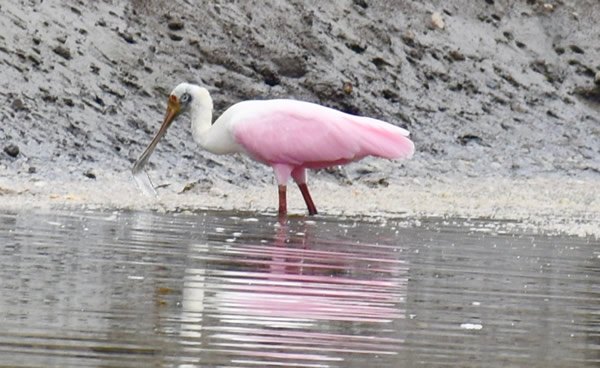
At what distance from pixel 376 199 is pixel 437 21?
21.7 feet

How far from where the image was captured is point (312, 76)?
1853cm

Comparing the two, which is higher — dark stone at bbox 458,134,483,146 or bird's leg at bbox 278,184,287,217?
dark stone at bbox 458,134,483,146

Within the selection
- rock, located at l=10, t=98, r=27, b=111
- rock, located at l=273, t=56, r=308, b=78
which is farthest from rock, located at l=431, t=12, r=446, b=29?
rock, located at l=10, t=98, r=27, b=111

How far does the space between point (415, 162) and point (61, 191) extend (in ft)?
17.2

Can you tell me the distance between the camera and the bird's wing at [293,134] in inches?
517

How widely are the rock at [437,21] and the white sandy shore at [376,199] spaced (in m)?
3.92

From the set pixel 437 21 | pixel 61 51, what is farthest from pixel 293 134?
pixel 437 21

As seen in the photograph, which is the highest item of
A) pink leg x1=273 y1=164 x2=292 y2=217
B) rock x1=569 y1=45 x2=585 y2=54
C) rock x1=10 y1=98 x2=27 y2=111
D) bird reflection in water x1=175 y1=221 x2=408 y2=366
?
rock x1=569 y1=45 x2=585 y2=54

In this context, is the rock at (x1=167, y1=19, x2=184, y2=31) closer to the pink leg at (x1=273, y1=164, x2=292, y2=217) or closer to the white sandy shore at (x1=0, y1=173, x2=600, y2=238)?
the white sandy shore at (x1=0, y1=173, x2=600, y2=238)

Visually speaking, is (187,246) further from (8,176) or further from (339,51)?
(339,51)

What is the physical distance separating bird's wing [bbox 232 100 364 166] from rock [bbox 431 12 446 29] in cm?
754

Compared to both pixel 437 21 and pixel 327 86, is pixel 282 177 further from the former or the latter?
pixel 437 21

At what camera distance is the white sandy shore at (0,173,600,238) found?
12312 mm

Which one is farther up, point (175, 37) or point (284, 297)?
point (175, 37)
